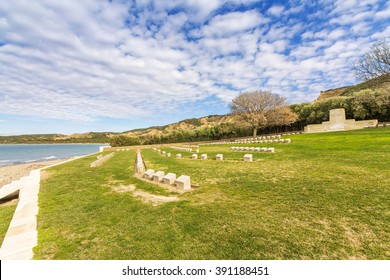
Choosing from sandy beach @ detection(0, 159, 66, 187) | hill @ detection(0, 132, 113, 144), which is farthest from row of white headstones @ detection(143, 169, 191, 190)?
hill @ detection(0, 132, 113, 144)

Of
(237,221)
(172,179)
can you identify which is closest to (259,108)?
(172,179)

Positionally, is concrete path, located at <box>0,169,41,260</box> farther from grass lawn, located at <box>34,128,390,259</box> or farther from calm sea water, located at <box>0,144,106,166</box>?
calm sea water, located at <box>0,144,106,166</box>

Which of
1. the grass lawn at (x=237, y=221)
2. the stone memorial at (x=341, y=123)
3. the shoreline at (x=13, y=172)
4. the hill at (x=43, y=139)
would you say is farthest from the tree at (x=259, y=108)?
the hill at (x=43, y=139)

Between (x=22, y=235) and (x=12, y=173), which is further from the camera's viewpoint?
(x=12, y=173)

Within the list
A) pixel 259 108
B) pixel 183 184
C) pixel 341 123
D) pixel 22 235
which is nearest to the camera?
pixel 22 235

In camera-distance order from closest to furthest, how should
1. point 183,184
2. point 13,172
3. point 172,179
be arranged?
point 183,184 < point 172,179 < point 13,172

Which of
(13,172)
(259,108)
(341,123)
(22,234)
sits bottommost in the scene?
(13,172)

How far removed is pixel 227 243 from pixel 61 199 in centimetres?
654

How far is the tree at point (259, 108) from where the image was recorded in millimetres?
36562

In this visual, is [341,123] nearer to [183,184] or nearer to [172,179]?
[172,179]

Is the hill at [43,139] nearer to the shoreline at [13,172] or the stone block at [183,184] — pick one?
the shoreline at [13,172]

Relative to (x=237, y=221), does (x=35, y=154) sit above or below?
below

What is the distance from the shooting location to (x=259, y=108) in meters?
37.1

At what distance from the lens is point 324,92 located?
106 meters
